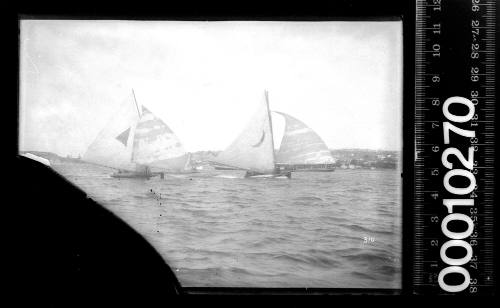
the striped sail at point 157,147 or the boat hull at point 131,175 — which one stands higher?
the striped sail at point 157,147

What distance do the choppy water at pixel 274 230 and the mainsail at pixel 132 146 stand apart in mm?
67

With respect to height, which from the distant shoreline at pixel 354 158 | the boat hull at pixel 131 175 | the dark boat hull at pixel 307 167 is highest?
the distant shoreline at pixel 354 158

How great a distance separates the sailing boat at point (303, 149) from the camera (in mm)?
1811

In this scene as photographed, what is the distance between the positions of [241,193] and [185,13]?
0.73m

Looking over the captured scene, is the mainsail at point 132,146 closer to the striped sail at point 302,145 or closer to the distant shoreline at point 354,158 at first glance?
the distant shoreline at point 354,158

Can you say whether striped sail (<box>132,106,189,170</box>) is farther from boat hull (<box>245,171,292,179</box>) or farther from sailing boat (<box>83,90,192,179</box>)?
boat hull (<box>245,171,292,179</box>)

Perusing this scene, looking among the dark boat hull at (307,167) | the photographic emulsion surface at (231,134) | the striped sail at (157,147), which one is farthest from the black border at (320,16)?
the striped sail at (157,147)

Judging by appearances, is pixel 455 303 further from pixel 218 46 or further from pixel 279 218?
pixel 218 46

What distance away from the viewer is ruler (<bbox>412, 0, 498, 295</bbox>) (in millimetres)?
1736

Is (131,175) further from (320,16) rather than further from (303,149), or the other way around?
(320,16)

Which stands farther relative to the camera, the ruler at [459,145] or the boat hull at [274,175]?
the boat hull at [274,175]

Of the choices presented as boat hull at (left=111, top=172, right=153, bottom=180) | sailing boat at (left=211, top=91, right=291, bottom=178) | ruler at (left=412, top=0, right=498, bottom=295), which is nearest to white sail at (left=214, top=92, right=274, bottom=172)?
sailing boat at (left=211, top=91, right=291, bottom=178)

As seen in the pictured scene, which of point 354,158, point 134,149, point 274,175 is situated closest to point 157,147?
point 134,149

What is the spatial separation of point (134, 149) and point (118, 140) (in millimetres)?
70
